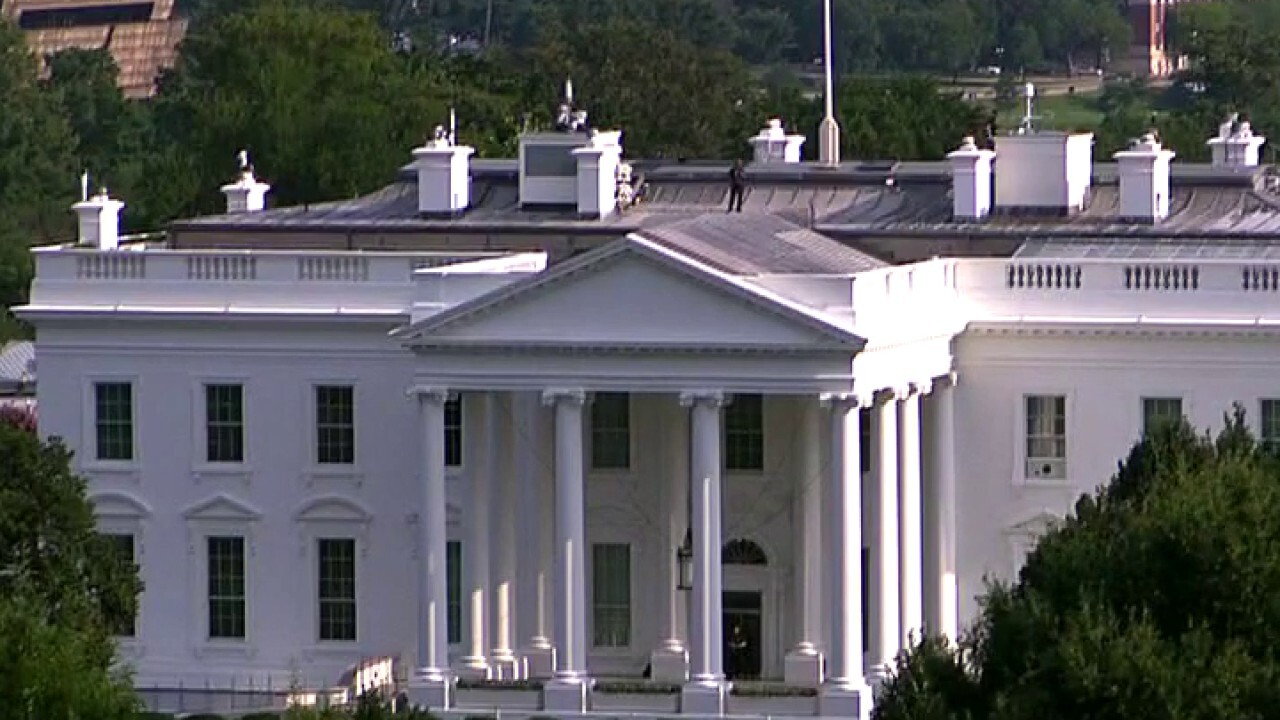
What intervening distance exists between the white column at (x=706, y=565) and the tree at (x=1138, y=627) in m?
11.8

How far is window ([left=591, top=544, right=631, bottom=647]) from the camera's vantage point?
91312 mm

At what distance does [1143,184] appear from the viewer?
93688 millimetres

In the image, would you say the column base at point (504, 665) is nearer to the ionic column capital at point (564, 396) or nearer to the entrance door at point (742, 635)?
the entrance door at point (742, 635)

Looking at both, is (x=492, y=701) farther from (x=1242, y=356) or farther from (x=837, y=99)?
(x=837, y=99)

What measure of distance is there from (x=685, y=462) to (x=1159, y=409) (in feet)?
21.3

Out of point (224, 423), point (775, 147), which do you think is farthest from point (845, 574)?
point (775, 147)

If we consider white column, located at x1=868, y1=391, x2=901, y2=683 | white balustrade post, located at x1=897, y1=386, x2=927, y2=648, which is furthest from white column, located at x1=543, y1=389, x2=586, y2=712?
white balustrade post, located at x1=897, y1=386, x2=927, y2=648

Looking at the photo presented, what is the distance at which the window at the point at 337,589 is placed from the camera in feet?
303

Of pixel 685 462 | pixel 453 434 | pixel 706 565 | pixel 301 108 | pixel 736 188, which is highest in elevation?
pixel 301 108

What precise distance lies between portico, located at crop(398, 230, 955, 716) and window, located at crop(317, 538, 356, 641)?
2674 mm

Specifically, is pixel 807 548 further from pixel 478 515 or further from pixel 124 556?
pixel 124 556

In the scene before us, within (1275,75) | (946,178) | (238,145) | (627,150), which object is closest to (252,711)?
(946,178)

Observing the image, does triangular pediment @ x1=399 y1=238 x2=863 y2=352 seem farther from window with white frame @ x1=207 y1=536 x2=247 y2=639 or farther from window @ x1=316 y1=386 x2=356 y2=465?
window with white frame @ x1=207 y1=536 x2=247 y2=639

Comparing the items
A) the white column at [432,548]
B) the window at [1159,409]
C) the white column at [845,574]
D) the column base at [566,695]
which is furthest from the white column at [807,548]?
the white column at [432,548]
